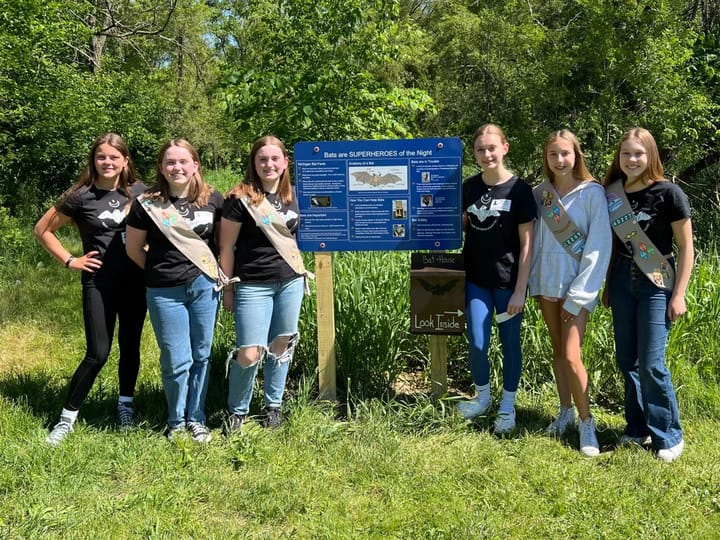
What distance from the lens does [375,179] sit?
383 centimetres

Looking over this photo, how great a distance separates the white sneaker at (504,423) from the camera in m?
3.66

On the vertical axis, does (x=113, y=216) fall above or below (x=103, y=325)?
above

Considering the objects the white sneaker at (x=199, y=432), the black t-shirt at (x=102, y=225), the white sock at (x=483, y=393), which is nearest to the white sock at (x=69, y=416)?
the white sneaker at (x=199, y=432)

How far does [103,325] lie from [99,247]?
452 mm

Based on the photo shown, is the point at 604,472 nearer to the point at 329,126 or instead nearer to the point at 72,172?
the point at 329,126

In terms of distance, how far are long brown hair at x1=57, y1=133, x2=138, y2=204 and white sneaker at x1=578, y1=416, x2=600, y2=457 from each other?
9.63ft

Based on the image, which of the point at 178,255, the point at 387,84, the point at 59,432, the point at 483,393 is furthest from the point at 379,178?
the point at 387,84

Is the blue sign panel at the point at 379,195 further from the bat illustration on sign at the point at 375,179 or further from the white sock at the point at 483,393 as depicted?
the white sock at the point at 483,393

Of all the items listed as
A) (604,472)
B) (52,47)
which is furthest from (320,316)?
(52,47)

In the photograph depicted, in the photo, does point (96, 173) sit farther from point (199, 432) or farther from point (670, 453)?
point (670, 453)

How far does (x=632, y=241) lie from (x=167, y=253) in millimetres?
2440

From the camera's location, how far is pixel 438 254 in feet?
12.3

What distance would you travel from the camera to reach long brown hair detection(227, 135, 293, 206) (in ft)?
11.0

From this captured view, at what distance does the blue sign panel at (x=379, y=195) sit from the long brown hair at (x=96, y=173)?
3.28ft
